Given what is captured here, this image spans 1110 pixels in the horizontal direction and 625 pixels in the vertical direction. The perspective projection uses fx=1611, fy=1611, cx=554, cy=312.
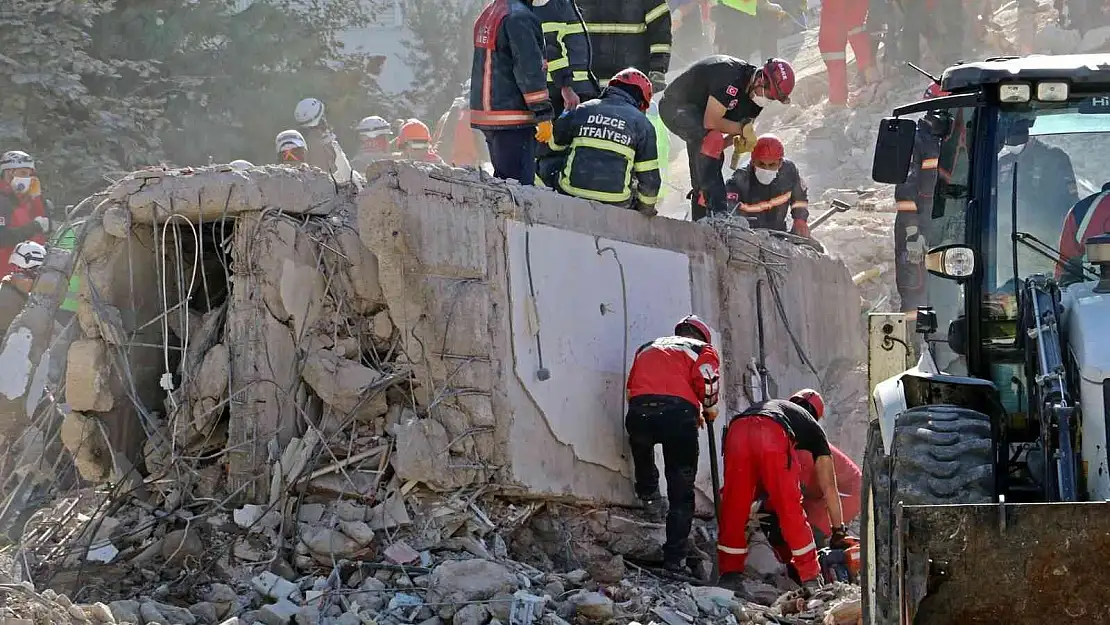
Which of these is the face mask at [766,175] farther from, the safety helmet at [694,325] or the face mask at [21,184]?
the face mask at [21,184]

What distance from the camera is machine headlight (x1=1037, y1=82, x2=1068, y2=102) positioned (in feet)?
19.6

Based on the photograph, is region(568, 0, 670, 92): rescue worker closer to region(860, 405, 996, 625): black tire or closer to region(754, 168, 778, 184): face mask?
region(754, 168, 778, 184): face mask

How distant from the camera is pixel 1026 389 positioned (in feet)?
19.5

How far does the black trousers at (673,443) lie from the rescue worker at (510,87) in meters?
1.84

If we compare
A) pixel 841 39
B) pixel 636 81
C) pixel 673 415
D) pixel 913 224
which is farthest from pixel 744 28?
pixel 673 415

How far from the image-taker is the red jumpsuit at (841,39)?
18.8 metres

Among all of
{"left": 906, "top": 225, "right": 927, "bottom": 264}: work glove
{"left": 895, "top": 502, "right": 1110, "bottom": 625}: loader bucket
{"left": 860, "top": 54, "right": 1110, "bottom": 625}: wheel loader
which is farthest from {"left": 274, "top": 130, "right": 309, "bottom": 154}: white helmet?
{"left": 895, "top": 502, "right": 1110, "bottom": 625}: loader bucket

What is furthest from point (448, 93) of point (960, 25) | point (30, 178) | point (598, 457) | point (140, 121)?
point (598, 457)

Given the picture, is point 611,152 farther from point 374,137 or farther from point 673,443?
point 374,137

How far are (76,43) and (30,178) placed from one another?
16.3ft

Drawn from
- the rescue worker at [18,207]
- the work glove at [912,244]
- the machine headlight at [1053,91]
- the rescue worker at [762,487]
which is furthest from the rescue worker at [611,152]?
the rescue worker at [18,207]

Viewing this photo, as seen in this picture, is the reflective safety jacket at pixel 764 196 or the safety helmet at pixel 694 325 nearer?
the safety helmet at pixel 694 325

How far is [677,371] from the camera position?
8930 millimetres

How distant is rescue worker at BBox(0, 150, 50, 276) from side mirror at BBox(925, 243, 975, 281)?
10218mm
